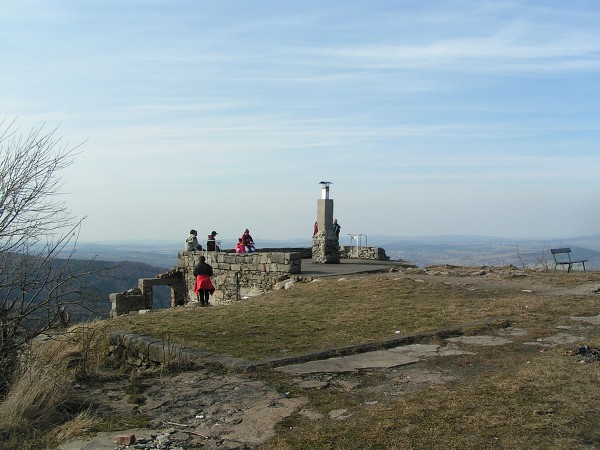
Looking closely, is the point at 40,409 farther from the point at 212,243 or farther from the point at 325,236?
the point at 212,243

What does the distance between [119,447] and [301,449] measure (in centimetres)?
139

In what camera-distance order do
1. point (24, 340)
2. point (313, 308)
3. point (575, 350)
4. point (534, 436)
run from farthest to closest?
point (313, 308) < point (575, 350) < point (24, 340) < point (534, 436)

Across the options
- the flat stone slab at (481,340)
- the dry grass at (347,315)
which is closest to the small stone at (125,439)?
the dry grass at (347,315)

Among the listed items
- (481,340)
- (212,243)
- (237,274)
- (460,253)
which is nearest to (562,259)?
(237,274)

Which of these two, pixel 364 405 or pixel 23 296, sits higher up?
pixel 23 296

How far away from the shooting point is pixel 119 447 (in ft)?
15.3

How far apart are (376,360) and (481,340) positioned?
1692 mm

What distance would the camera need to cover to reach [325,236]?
2122 cm

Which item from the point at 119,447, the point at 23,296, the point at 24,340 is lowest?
the point at 119,447

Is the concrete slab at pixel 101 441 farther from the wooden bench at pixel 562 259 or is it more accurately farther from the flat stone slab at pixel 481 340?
the wooden bench at pixel 562 259

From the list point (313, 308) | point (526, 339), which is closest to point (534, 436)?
point (526, 339)

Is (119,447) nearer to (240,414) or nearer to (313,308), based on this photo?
(240,414)

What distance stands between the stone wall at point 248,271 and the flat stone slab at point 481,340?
9.92 m

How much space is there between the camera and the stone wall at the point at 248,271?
18094mm
